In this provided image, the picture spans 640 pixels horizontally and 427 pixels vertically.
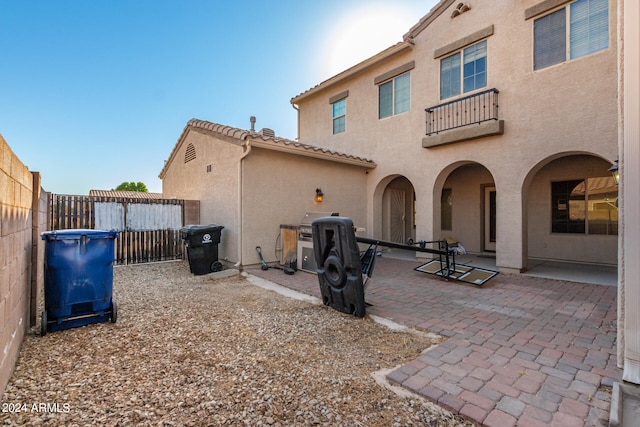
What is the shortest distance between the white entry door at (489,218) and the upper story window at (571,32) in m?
4.40

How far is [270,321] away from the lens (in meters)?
4.14

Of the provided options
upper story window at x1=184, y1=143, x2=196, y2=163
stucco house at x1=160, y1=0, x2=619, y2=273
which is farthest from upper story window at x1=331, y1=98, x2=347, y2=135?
Answer: upper story window at x1=184, y1=143, x2=196, y2=163

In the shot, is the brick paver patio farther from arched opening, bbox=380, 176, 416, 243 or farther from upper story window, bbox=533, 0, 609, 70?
upper story window, bbox=533, 0, 609, 70

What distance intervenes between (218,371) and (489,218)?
10400mm

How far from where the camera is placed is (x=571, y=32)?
6.62 m

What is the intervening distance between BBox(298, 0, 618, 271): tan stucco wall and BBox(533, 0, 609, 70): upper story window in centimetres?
17

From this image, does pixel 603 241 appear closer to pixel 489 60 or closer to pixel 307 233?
pixel 489 60

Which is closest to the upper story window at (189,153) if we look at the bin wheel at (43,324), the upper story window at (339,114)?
the upper story window at (339,114)

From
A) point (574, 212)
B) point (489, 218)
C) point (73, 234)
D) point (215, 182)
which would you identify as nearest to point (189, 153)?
point (215, 182)

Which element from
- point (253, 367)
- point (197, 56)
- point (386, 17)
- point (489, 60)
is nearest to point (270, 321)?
point (253, 367)

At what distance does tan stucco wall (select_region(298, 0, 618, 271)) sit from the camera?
20.5ft

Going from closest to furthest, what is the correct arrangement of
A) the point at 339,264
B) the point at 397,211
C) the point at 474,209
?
the point at 339,264
the point at 474,209
the point at 397,211

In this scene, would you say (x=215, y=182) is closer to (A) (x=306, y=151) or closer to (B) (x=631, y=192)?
(A) (x=306, y=151)

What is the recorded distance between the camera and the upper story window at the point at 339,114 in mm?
11736
